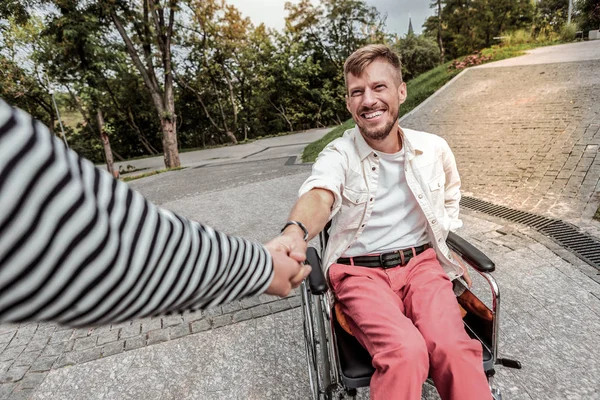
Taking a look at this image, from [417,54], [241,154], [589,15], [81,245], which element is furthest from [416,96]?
[589,15]

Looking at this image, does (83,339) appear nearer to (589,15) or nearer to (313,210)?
(313,210)

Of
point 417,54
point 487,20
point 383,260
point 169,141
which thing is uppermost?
point 487,20

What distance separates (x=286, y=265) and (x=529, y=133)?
7443 millimetres

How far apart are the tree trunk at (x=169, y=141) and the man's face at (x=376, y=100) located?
501 inches

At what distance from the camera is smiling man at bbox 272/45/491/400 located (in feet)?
5.32

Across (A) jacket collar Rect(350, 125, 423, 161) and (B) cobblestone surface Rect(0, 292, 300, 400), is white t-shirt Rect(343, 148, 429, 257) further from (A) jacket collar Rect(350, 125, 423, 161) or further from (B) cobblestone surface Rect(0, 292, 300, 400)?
(B) cobblestone surface Rect(0, 292, 300, 400)

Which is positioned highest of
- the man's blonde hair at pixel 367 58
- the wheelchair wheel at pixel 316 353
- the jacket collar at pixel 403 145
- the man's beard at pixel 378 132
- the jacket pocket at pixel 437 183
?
the man's blonde hair at pixel 367 58

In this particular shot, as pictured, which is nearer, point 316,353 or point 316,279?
point 316,279

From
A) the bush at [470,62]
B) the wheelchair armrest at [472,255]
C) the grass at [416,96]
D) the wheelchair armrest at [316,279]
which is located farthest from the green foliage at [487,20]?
the wheelchair armrest at [316,279]

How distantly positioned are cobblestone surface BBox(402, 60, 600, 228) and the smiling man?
120 inches

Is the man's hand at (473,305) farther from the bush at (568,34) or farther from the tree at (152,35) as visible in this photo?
the bush at (568,34)

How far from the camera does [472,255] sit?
1.62m

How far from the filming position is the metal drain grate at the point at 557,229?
3.18 m

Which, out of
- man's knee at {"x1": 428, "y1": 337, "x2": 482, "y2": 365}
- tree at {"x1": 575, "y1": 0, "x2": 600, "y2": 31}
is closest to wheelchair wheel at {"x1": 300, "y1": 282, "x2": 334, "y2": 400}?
man's knee at {"x1": 428, "y1": 337, "x2": 482, "y2": 365}
